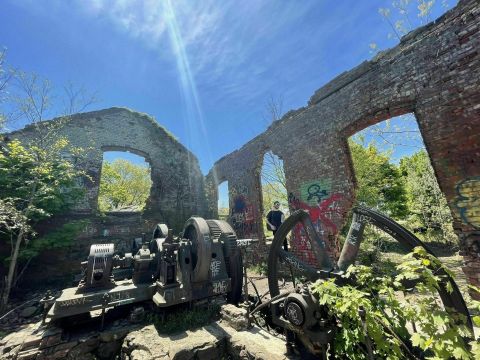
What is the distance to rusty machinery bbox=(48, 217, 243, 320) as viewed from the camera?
11.1 ft

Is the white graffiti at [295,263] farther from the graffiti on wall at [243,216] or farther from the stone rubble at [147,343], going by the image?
the graffiti on wall at [243,216]

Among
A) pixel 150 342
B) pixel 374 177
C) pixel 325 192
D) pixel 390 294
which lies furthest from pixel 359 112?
pixel 150 342

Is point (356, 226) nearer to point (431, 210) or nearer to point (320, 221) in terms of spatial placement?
point (320, 221)

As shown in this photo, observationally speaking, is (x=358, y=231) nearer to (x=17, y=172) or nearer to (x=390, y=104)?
(x=390, y=104)

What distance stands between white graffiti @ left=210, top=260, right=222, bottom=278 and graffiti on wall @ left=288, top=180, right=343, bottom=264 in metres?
3.39

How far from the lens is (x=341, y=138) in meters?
6.80

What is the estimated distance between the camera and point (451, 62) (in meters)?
4.61

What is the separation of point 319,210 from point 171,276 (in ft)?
16.4

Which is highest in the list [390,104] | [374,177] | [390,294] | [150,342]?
[390,104]

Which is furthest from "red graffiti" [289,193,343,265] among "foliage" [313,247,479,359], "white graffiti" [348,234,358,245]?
"foliage" [313,247,479,359]

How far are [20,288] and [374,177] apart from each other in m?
12.8

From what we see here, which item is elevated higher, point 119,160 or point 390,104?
point 119,160

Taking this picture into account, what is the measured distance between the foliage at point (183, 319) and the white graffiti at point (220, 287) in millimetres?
241

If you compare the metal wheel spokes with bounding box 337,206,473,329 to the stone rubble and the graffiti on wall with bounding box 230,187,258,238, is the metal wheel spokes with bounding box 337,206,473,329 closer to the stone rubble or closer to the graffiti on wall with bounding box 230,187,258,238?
the stone rubble
